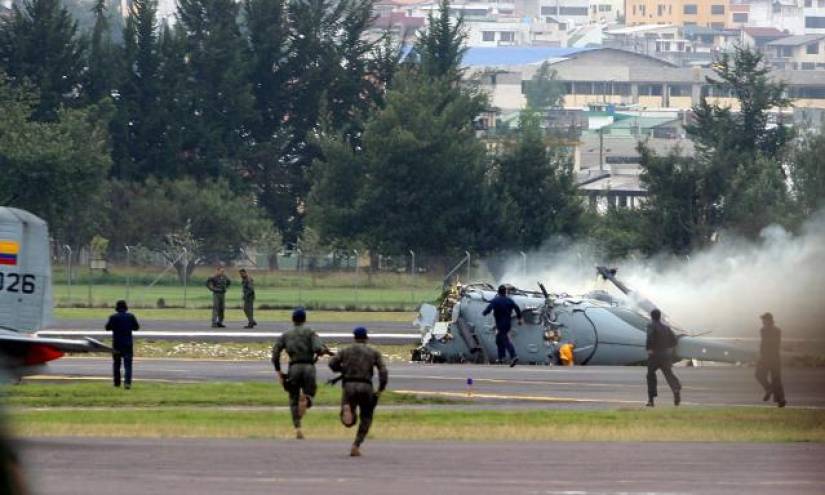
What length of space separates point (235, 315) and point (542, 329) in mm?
17517

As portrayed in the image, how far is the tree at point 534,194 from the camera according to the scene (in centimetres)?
7269

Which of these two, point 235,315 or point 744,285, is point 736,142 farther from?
point 744,285

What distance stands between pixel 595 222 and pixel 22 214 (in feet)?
164

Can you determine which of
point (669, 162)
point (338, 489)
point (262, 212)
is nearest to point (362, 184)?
point (262, 212)

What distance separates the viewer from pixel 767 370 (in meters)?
26.6

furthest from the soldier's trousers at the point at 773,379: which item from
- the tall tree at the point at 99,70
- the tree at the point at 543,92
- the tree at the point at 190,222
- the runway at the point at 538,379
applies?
the tree at the point at 543,92

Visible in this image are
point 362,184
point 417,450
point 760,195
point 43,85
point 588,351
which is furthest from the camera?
point 43,85

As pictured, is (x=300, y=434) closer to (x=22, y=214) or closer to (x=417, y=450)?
(x=417, y=450)

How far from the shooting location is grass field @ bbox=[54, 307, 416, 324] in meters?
48.2

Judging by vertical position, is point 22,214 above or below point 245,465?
above

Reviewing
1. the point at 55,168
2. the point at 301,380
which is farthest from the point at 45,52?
the point at 301,380

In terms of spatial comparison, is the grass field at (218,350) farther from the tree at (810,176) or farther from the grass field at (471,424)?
the tree at (810,176)

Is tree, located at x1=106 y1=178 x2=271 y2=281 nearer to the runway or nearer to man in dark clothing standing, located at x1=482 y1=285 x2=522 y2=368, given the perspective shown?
the runway

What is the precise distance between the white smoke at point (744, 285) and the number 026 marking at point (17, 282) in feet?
41.1
